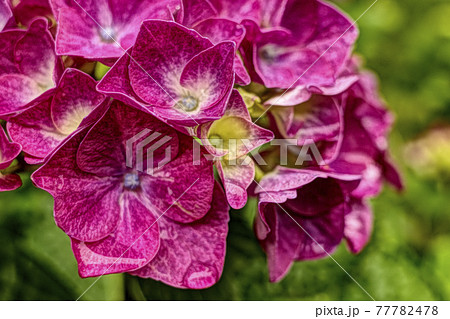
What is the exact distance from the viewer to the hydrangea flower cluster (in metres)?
0.49

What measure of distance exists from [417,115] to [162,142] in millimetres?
945

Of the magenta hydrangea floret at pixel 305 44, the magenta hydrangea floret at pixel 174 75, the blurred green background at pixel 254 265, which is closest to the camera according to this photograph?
the magenta hydrangea floret at pixel 174 75

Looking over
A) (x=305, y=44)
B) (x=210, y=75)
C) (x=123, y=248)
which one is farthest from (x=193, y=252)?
(x=305, y=44)

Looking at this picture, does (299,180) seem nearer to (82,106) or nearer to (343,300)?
(82,106)

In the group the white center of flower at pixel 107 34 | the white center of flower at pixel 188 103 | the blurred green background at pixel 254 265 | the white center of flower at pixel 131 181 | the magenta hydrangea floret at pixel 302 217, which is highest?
the white center of flower at pixel 107 34

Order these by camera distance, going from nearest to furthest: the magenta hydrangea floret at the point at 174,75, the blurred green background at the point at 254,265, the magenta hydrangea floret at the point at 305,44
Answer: the magenta hydrangea floret at the point at 174,75
the magenta hydrangea floret at the point at 305,44
the blurred green background at the point at 254,265

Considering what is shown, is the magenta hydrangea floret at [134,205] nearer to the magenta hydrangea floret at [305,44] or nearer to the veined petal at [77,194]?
the veined petal at [77,194]

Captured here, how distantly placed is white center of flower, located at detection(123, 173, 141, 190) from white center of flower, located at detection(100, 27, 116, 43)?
14 centimetres

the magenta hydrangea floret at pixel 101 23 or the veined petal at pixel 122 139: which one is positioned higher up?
the magenta hydrangea floret at pixel 101 23

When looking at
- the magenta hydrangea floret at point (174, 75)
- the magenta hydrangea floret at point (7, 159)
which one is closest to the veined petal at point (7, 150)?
the magenta hydrangea floret at point (7, 159)

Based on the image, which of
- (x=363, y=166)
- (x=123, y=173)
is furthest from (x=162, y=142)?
(x=363, y=166)

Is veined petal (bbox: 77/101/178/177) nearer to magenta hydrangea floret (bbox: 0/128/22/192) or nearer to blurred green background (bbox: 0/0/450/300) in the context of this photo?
magenta hydrangea floret (bbox: 0/128/22/192)

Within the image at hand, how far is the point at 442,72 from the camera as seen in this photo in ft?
3.99

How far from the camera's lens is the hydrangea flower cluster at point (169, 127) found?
493mm
